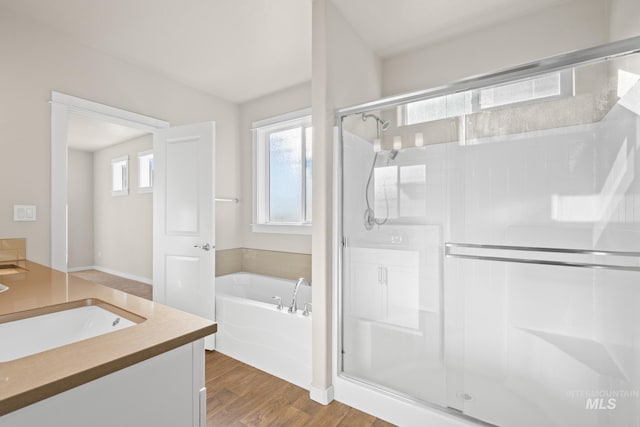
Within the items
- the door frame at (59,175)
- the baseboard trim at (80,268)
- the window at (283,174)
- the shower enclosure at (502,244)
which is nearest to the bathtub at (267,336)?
the shower enclosure at (502,244)

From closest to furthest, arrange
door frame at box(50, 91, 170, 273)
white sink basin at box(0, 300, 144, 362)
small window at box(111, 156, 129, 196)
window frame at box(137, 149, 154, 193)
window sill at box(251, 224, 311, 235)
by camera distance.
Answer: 1. white sink basin at box(0, 300, 144, 362)
2. door frame at box(50, 91, 170, 273)
3. window sill at box(251, 224, 311, 235)
4. window frame at box(137, 149, 154, 193)
5. small window at box(111, 156, 129, 196)

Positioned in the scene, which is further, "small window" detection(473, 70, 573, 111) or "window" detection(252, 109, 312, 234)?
"window" detection(252, 109, 312, 234)

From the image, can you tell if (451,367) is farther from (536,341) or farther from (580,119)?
(580,119)

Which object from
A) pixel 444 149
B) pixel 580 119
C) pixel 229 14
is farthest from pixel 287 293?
pixel 580 119

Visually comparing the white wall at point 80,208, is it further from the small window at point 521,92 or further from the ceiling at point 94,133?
the small window at point 521,92

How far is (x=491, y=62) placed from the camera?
2303 millimetres

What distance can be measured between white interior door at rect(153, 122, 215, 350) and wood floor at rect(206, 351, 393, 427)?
0.64 metres

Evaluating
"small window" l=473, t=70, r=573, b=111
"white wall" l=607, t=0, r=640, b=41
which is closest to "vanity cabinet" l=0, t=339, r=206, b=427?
"small window" l=473, t=70, r=573, b=111

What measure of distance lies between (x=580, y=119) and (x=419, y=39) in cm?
140

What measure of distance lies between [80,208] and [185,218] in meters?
4.89

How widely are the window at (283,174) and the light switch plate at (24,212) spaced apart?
1898 millimetres

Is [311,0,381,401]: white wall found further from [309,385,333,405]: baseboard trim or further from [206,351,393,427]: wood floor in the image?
[206,351,393,427]: wood floor

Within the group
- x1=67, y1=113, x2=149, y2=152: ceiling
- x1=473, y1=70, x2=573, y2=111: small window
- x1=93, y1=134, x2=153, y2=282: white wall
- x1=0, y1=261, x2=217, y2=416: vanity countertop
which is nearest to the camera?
x1=0, y1=261, x2=217, y2=416: vanity countertop

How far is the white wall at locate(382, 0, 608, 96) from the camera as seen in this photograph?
2.00 metres
